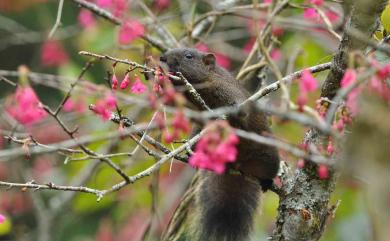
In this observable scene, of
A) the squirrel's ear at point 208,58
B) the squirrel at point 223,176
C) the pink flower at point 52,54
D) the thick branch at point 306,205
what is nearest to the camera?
the thick branch at point 306,205

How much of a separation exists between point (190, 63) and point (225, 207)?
2.65 ft

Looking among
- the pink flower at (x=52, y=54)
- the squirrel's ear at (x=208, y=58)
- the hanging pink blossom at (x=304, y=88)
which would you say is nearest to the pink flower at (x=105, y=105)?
the hanging pink blossom at (x=304, y=88)

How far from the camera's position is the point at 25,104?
2.44 m

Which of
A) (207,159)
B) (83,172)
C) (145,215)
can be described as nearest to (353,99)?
(207,159)

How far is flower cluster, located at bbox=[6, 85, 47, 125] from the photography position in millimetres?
2416

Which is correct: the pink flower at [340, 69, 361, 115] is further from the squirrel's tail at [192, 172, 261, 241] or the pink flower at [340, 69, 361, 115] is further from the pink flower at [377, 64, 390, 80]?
the squirrel's tail at [192, 172, 261, 241]

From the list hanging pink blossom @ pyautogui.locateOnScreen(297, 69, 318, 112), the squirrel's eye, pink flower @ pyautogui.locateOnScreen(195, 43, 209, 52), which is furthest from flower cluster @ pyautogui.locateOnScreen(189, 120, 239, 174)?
pink flower @ pyautogui.locateOnScreen(195, 43, 209, 52)

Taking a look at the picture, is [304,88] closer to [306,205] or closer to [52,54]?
[306,205]

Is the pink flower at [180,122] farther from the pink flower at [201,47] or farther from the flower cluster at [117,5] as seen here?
the pink flower at [201,47]

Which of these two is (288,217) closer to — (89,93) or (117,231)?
(89,93)

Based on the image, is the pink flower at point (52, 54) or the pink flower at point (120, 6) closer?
the pink flower at point (120, 6)

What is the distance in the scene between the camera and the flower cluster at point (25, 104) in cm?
242

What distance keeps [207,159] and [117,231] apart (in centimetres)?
488

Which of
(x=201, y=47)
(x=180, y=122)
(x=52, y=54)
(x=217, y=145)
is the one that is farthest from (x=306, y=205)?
(x=52, y=54)
